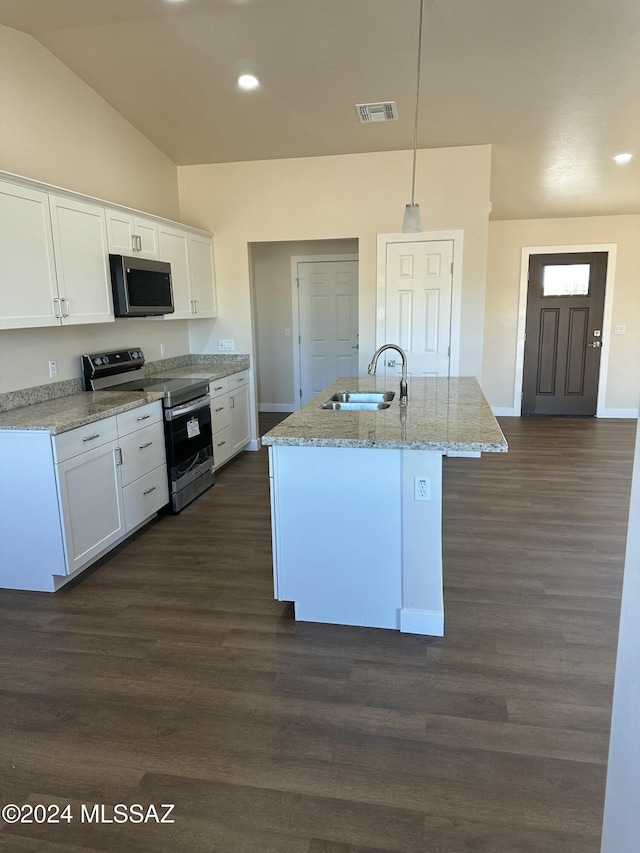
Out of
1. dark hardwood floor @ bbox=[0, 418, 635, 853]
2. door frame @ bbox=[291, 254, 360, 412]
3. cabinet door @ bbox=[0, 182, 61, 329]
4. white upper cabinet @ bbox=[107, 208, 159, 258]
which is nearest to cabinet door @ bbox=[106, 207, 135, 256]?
white upper cabinet @ bbox=[107, 208, 159, 258]

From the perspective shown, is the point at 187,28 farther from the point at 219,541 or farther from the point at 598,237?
the point at 598,237

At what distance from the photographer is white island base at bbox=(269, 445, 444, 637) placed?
2.38 meters

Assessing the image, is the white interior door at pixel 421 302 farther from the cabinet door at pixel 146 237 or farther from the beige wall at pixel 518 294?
the beige wall at pixel 518 294

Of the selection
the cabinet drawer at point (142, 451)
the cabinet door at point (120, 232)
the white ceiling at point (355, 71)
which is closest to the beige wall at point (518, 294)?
the white ceiling at point (355, 71)

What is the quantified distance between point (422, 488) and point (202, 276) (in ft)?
12.1

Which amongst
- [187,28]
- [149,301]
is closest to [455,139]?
[187,28]

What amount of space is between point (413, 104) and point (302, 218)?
1.49m

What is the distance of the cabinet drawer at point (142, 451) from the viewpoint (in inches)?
135

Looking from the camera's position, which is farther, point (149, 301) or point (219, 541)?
point (149, 301)

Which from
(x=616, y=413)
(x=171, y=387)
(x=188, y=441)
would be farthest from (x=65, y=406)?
(x=616, y=413)

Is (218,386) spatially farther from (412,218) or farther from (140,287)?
(412,218)

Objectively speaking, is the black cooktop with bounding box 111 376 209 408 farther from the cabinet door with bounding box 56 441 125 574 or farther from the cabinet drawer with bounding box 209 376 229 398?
the cabinet door with bounding box 56 441 125 574

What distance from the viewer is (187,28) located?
11.1 feet

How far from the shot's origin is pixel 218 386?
191 inches
